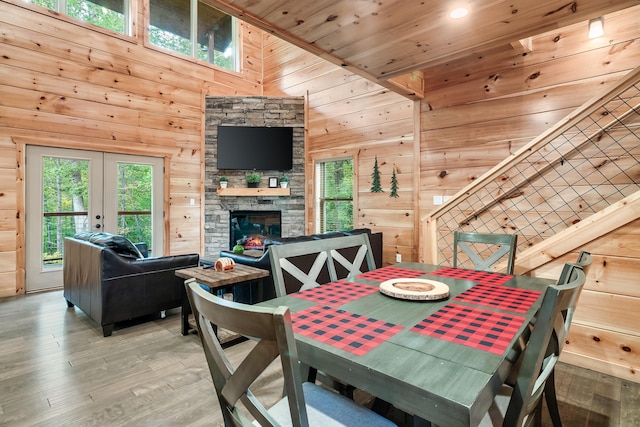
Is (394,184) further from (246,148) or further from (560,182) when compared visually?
(246,148)

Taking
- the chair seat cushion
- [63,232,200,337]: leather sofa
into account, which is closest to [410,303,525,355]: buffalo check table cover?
the chair seat cushion

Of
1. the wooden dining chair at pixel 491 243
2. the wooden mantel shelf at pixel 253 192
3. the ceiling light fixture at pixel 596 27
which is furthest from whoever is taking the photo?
the wooden mantel shelf at pixel 253 192

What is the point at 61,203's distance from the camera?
187 inches

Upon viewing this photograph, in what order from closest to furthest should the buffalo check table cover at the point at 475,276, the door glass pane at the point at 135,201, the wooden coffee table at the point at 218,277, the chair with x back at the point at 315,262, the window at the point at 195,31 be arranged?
the chair with x back at the point at 315,262 → the buffalo check table cover at the point at 475,276 → the wooden coffee table at the point at 218,277 → the door glass pane at the point at 135,201 → the window at the point at 195,31

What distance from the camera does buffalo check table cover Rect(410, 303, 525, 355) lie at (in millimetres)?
1075

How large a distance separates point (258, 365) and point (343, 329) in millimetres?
438

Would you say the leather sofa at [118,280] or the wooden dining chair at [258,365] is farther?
the leather sofa at [118,280]

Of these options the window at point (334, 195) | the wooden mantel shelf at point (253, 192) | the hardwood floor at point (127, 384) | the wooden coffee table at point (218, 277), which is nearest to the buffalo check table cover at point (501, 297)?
the hardwood floor at point (127, 384)

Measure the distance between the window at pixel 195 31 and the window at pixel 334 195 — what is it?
2.86 m

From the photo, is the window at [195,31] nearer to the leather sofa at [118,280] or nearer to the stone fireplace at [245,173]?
the stone fireplace at [245,173]

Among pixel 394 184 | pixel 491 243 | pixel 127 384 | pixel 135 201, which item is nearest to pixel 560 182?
pixel 491 243

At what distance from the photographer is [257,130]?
19.7 ft

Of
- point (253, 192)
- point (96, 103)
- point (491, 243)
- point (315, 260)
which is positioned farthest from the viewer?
point (253, 192)

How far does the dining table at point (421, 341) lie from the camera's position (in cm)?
83
